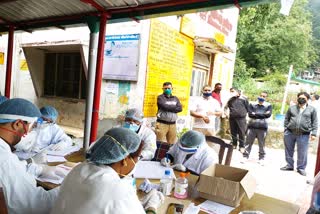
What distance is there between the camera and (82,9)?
3.87 metres

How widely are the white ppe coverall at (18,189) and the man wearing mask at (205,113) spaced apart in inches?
150

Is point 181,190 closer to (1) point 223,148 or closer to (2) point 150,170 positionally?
(2) point 150,170

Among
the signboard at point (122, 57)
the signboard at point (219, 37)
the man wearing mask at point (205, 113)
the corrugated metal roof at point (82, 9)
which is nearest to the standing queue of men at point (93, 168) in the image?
the corrugated metal roof at point (82, 9)

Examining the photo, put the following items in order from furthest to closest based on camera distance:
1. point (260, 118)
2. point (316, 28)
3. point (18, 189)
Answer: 1. point (316, 28)
2. point (260, 118)
3. point (18, 189)

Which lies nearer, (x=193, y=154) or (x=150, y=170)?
(x=150, y=170)

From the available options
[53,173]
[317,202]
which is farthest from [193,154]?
[317,202]

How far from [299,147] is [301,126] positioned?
1.38 ft

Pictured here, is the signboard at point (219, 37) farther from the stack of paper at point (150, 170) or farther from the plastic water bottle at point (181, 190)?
the plastic water bottle at point (181, 190)

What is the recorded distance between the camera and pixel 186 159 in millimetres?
2805

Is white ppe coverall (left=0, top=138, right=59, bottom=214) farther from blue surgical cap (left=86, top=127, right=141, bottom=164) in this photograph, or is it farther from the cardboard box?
the cardboard box

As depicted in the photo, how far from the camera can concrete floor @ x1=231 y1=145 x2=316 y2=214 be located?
14.1ft

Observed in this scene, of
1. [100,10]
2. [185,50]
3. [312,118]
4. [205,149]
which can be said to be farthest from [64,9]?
[312,118]

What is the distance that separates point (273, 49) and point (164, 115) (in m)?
18.9

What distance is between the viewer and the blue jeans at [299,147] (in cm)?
534
